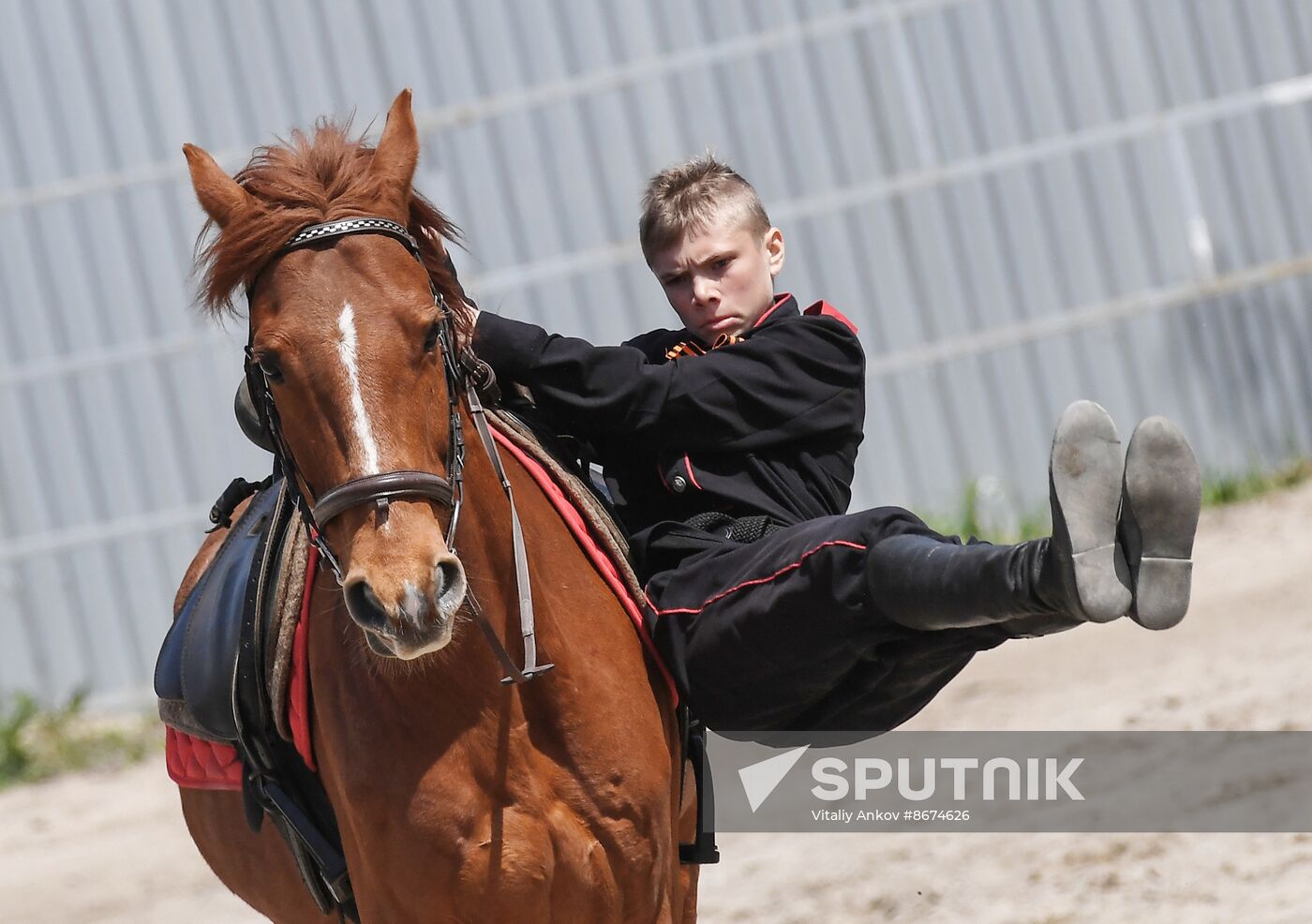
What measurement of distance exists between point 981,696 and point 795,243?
2806mm

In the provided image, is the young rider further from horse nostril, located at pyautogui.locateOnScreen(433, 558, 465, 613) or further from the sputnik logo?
the sputnik logo

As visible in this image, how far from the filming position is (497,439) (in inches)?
112

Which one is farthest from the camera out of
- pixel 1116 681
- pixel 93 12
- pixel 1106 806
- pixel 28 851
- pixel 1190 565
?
pixel 93 12

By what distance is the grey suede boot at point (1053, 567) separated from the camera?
7.29ft

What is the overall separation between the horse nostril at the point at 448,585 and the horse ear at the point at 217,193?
72 centimetres

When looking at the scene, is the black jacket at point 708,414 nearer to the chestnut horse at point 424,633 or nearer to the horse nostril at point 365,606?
the chestnut horse at point 424,633

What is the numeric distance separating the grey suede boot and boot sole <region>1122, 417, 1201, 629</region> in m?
0.03

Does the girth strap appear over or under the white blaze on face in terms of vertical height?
under

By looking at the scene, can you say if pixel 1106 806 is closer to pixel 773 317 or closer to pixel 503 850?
pixel 773 317

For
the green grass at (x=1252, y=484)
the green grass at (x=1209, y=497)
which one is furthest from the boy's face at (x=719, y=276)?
the green grass at (x=1252, y=484)

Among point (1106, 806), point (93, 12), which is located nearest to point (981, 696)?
point (1106, 806)

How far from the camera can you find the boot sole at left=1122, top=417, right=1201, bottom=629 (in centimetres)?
228

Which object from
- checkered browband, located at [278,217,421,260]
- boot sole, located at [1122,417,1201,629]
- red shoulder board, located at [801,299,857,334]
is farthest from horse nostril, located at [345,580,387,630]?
red shoulder board, located at [801,299,857,334]

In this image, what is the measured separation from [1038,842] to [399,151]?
3.50 m
